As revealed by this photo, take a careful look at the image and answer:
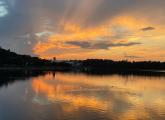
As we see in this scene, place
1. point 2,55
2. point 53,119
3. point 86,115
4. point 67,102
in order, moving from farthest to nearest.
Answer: point 2,55, point 67,102, point 86,115, point 53,119

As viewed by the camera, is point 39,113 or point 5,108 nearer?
point 39,113

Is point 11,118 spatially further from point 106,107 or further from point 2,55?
point 2,55

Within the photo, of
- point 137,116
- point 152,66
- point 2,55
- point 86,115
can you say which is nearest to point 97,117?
point 86,115

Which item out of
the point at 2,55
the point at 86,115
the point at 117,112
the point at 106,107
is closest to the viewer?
the point at 86,115

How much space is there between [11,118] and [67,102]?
315 inches

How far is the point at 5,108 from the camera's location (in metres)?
24.3

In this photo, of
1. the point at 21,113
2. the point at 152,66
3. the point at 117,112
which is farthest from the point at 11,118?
the point at 152,66

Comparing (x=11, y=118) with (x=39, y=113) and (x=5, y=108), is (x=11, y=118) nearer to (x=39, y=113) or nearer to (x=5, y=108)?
(x=39, y=113)

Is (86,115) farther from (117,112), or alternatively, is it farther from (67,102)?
(67,102)

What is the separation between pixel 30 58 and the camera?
183m

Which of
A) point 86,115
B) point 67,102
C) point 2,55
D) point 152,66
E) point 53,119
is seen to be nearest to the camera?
point 53,119

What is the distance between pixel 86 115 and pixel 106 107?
441 centimetres

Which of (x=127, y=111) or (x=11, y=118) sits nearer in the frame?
(x=11, y=118)

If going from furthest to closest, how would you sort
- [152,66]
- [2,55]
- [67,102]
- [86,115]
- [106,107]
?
1. [152,66]
2. [2,55]
3. [67,102]
4. [106,107]
5. [86,115]
